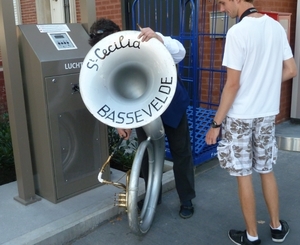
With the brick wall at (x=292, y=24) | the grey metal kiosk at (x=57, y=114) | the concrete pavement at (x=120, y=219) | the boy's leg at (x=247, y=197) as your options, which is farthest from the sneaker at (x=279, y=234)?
the brick wall at (x=292, y=24)

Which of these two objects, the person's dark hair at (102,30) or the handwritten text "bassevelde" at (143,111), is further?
the person's dark hair at (102,30)

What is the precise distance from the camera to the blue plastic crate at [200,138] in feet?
12.6

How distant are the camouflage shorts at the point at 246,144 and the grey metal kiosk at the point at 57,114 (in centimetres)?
124

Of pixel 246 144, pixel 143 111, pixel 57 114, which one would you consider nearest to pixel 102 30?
pixel 143 111

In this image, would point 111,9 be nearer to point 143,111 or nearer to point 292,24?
point 292,24

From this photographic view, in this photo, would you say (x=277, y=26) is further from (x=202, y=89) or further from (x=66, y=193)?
(x=202, y=89)

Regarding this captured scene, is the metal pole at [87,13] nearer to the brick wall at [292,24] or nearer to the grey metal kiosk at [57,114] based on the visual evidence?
the grey metal kiosk at [57,114]

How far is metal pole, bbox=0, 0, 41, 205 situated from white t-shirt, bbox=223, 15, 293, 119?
1.58 meters

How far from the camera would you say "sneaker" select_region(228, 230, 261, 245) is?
2.58m

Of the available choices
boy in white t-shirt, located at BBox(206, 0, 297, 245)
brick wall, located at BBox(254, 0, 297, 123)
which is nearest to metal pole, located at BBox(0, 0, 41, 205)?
boy in white t-shirt, located at BBox(206, 0, 297, 245)

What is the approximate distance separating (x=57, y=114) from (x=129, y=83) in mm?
809

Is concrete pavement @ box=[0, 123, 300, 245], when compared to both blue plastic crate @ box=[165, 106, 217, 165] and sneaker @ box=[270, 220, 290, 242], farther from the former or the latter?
blue plastic crate @ box=[165, 106, 217, 165]

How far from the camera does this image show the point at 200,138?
403 centimetres

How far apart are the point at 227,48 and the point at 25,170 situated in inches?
73.4
